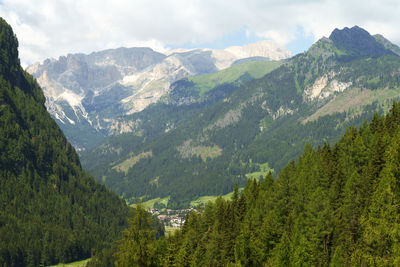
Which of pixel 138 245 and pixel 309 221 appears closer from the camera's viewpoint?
pixel 138 245

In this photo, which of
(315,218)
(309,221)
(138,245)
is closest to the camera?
(138,245)

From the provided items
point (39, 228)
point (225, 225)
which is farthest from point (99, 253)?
point (225, 225)

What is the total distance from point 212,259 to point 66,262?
4690 inches

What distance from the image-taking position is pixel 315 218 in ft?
274

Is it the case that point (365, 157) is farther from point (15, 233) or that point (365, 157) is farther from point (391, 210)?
point (15, 233)

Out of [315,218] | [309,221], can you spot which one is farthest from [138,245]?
[315,218]

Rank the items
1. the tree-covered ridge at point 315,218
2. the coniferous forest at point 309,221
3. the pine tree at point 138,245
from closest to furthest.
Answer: the pine tree at point 138,245 → the coniferous forest at point 309,221 → the tree-covered ridge at point 315,218

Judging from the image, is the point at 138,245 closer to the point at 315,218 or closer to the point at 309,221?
the point at 309,221

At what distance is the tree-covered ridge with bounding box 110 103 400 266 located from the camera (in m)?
64.4

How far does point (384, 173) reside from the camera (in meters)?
80.8

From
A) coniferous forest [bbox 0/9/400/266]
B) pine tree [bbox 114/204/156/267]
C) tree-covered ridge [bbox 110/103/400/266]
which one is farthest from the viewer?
tree-covered ridge [bbox 110/103/400/266]

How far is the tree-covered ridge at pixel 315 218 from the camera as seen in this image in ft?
211

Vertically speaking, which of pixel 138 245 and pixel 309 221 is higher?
pixel 138 245

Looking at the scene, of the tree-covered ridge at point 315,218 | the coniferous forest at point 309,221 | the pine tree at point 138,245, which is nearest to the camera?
the pine tree at point 138,245
